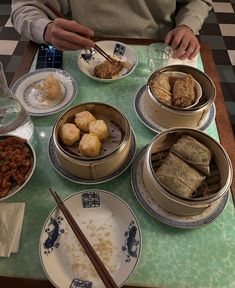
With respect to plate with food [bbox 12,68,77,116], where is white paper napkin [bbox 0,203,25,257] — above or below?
below

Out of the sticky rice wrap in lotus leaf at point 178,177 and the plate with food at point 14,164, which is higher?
the sticky rice wrap in lotus leaf at point 178,177

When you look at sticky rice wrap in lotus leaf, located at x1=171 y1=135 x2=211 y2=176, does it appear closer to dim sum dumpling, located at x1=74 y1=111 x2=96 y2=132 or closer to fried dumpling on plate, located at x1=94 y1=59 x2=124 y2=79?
dim sum dumpling, located at x1=74 y1=111 x2=96 y2=132

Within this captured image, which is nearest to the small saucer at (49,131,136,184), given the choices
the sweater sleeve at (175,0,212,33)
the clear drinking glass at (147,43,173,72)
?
the clear drinking glass at (147,43,173,72)

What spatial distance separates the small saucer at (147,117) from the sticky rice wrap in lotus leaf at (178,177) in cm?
21

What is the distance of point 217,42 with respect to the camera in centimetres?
328

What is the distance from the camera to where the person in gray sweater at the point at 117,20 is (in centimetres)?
148

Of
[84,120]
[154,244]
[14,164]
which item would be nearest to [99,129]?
[84,120]

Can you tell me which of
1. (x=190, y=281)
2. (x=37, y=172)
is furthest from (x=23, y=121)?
(x=190, y=281)

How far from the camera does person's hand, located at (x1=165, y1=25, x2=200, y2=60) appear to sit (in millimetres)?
1512

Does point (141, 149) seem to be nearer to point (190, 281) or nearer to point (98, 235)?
point (98, 235)

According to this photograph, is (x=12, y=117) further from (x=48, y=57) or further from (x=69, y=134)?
(x=48, y=57)

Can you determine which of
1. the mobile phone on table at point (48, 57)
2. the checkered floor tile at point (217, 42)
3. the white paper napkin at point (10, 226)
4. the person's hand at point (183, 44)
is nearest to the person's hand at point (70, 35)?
the mobile phone on table at point (48, 57)

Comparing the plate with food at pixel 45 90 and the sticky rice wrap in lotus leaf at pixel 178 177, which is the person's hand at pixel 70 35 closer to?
the plate with food at pixel 45 90

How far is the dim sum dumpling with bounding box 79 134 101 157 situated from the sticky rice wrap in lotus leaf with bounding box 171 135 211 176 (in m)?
0.28
